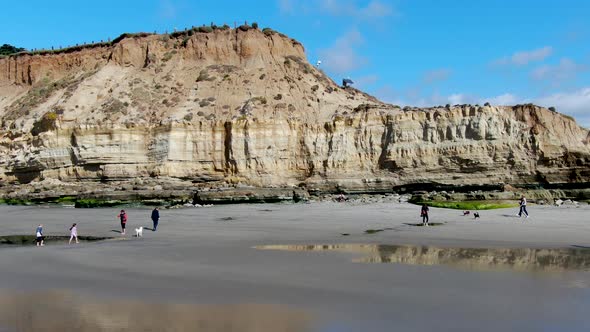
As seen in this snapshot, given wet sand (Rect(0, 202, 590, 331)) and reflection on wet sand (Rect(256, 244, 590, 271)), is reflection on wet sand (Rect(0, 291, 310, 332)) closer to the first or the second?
wet sand (Rect(0, 202, 590, 331))

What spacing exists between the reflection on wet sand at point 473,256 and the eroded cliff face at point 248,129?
19702 mm

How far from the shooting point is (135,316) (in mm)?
7449

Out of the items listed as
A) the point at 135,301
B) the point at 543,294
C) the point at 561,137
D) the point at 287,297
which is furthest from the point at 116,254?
the point at 561,137

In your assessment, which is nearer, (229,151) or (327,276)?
(327,276)

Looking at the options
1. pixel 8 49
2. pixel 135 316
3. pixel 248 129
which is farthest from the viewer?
pixel 8 49

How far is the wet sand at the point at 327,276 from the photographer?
7609 millimetres

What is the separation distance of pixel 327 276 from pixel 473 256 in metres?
4.83

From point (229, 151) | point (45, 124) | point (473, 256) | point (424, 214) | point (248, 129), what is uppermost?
point (45, 124)

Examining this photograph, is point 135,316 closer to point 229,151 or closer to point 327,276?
point 327,276

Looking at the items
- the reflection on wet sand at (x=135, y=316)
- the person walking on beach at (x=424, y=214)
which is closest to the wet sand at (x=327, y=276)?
the reflection on wet sand at (x=135, y=316)

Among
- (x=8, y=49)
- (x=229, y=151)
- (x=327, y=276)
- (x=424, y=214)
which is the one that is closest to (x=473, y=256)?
(x=327, y=276)

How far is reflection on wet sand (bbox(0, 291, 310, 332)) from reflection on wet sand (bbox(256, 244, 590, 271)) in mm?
5366

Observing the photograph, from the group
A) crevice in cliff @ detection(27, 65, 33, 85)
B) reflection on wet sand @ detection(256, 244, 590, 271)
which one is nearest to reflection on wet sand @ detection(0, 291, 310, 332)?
reflection on wet sand @ detection(256, 244, 590, 271)

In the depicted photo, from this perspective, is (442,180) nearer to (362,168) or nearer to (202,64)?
(362,168)
